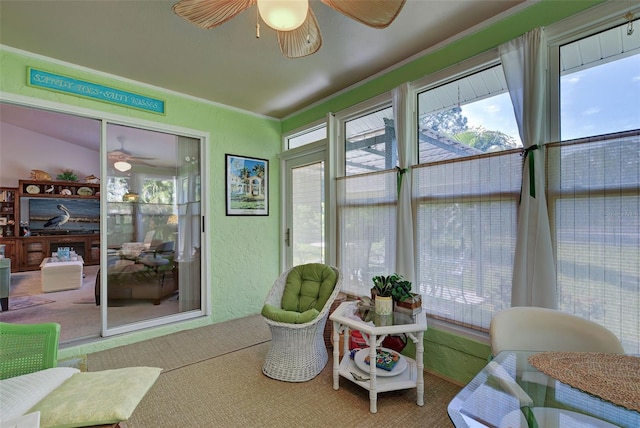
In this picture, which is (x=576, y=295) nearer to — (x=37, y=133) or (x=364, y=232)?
(x=364, y=232)

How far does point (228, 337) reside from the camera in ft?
10.1

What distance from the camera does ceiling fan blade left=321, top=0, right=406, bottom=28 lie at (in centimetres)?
125

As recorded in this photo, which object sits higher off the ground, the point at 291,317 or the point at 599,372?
the point at 599,372

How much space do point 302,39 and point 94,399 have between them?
2.06 metres

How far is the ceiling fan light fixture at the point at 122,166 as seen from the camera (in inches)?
116

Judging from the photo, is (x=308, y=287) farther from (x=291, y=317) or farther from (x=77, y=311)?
(x=77, y=311)

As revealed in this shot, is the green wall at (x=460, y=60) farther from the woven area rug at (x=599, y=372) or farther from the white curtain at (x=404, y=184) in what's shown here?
the woven area rug at (x=599, y=372)

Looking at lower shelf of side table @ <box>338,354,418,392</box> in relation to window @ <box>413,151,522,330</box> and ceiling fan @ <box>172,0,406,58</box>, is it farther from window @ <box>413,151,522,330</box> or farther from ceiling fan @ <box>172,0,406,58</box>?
ceiling fan @ <box>172,0,406,58</box>

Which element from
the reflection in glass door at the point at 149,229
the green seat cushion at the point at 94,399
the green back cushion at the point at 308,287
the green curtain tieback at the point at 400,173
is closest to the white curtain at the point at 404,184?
the green curtain tieback at the point at 400,173

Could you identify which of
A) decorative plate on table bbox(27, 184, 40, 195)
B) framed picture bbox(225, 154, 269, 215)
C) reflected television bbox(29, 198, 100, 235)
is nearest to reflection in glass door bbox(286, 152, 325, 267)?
framed picture bbox(225, 154, 269, 215)

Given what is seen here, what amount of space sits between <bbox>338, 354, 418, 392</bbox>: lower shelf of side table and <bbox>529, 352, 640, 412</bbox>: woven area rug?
2.92ft

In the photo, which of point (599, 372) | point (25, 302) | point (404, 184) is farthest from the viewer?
point (25, 302)

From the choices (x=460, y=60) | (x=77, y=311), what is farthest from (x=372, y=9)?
(x=77, y=311)

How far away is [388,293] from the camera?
2189 mm
